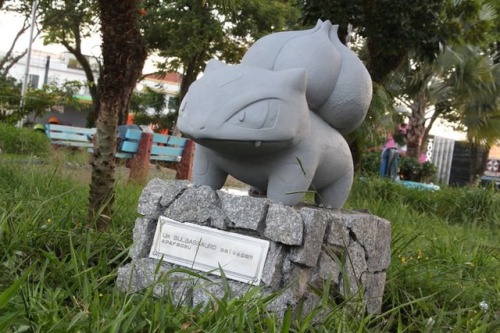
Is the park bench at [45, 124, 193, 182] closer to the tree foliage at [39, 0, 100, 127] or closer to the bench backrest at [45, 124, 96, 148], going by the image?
the bench backrest at [45, 124, 96, 148]

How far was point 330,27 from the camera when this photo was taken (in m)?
2.90

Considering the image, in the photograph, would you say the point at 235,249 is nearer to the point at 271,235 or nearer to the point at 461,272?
the point at 271,235

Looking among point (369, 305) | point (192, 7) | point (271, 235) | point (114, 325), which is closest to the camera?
point (114, 325)

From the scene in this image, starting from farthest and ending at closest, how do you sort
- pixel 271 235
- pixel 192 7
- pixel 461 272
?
pixel 192 7 < pixel 461 272 < pixel 271 235

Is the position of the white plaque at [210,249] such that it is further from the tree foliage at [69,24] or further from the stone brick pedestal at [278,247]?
the tree foliage at [69,24]

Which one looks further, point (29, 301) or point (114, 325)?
point (29, 301)

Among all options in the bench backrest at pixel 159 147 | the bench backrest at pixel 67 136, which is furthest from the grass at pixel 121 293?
the bench backrest at pixel 67 136

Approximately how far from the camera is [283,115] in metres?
2.38

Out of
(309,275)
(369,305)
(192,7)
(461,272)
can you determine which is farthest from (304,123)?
(192,7)

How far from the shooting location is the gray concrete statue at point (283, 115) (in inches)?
93.7

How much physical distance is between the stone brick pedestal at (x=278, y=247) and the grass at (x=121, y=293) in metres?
0.10

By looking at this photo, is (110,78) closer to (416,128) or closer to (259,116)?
(259,116)

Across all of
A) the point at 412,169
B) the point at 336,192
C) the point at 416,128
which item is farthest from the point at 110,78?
the point at 416,128

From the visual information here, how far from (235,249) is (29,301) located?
79 cm
